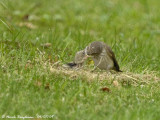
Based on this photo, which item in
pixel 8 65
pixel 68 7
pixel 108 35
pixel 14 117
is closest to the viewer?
pixel 14 117

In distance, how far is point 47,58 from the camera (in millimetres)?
7633

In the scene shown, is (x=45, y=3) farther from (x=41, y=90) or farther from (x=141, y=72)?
(x=41, y=90)

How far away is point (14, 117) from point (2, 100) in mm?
409

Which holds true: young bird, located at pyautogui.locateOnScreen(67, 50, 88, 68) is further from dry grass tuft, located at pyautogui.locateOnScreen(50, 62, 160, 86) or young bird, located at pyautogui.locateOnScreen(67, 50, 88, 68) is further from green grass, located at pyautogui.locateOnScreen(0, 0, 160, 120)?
green grass, located at pyautogui.locateOnScreen(0, 0, 160, 120)

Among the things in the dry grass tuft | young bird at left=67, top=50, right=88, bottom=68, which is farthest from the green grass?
young bird at left=67, top=50, right=88, bottom=68

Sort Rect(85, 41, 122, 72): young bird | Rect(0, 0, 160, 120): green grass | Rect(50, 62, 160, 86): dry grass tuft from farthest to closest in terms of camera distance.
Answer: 1. Rect(85, 41, 122, 72): young bird
2. Rect(50, 62, 160, 86): dry grass tuft
3. Rect(0, 0, 160, 120): green grass

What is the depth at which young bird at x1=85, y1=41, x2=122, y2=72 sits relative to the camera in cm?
757

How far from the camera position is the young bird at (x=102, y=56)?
7566 mm

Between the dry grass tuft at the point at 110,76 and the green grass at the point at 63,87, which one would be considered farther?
the dry grass tuft at the point at 110,76

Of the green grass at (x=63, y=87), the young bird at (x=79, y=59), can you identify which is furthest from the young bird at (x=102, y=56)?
the green grass at (x=63, y=87)

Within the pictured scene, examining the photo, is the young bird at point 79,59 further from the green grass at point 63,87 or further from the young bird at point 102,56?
the green grass at point 63,87

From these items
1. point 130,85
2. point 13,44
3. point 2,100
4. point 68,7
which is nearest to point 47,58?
point 13,44

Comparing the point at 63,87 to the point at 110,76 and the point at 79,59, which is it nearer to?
the point at 110,76

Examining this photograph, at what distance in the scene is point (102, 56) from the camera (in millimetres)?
7762
